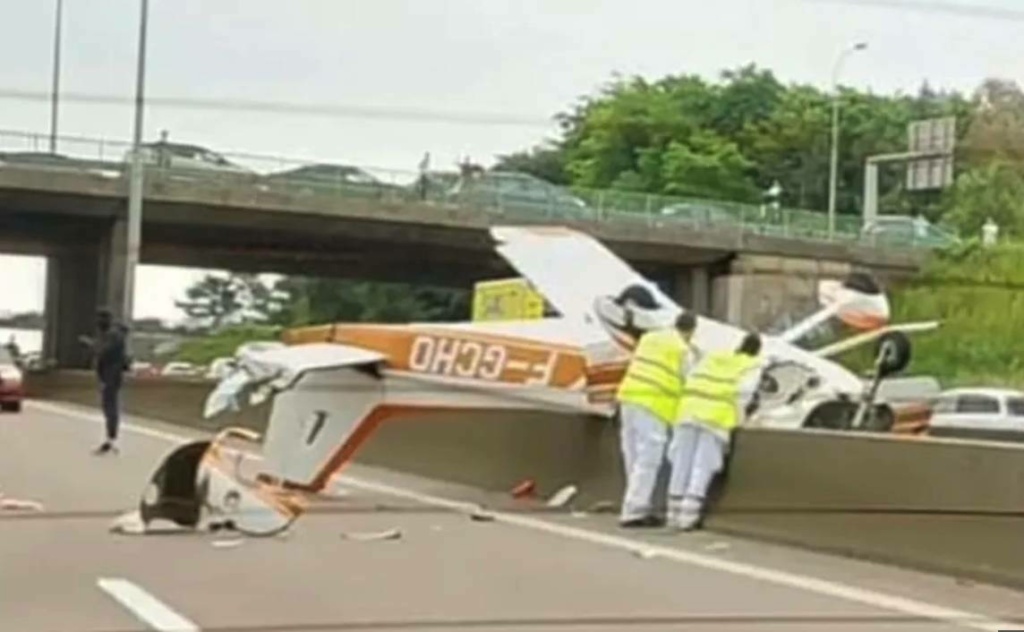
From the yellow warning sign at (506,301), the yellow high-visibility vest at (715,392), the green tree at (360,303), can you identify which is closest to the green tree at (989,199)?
the yellow high-visibility vest at (715,392)

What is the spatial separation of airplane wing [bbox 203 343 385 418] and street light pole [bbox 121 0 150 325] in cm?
274

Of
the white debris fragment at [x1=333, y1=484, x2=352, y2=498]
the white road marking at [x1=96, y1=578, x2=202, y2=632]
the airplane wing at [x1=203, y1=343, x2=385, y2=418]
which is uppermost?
the airplane wing at [x1=203, y1=343, x2=385, y2=418]

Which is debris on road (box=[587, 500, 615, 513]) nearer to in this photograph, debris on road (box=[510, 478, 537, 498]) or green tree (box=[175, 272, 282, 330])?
debris on road (box=[510, 478, 537, 498])

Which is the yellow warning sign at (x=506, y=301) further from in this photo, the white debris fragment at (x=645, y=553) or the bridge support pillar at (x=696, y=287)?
the white debris fragment at (x=645, y=553)

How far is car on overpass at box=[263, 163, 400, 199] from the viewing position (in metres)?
8.92

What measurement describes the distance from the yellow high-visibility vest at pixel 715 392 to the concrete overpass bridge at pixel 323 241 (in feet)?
2.15

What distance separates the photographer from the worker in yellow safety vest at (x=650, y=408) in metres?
11.8

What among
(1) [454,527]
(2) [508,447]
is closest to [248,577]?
(1) [454,527]

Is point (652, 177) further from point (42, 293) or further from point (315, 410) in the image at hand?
point (42, 293)

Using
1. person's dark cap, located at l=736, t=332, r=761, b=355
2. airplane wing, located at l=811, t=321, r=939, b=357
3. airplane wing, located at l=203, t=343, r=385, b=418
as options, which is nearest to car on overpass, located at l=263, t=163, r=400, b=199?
airplane wing, located at l=203, t=343, r=385, b=418

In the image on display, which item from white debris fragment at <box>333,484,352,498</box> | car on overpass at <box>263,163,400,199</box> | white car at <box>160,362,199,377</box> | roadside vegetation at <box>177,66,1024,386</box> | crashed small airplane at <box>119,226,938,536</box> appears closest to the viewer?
car on overpass at <box>263,163,400,199</box>

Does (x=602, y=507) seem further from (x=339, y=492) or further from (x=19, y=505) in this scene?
(x=19, y=505)

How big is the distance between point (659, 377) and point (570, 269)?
327cm

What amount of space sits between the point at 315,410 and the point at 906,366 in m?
3.58
